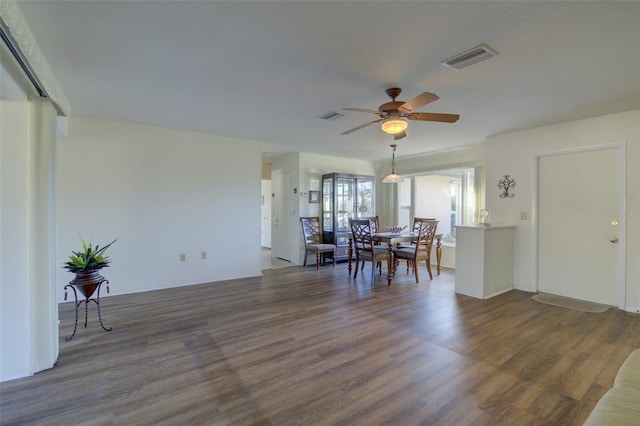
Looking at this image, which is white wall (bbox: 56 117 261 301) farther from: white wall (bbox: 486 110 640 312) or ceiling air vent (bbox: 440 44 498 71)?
white wall (bbox: 486 110 640 312)

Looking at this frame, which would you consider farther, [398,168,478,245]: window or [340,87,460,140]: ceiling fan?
[398,168,478,245]: window

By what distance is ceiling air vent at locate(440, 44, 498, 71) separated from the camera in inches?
86.3

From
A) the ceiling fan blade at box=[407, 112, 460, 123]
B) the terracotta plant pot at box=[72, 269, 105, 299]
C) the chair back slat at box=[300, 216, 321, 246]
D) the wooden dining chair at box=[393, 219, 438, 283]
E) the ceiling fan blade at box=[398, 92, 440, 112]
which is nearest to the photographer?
the ceiling fan blade at box=[398, 92, 440, 112]

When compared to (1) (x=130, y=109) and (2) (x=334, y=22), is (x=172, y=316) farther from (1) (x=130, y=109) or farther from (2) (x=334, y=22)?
(2) (x=334, y=22)

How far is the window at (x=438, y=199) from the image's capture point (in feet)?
20.9

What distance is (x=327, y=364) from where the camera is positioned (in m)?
2.34

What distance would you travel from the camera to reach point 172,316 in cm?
335

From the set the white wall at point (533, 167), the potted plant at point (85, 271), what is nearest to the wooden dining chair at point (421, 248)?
Result: the white wall at point (533, 167)

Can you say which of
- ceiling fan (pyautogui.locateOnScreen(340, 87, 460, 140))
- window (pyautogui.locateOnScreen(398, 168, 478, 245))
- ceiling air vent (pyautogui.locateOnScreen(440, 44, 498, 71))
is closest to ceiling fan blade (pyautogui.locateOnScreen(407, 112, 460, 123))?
ceiling fan (pyautogui.locateOnScreen(340, 87, 460, 140))

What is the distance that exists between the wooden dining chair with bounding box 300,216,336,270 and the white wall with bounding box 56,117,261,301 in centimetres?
123

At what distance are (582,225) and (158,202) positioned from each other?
604 centimetres

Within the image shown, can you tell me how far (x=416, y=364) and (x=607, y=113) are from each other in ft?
12.8

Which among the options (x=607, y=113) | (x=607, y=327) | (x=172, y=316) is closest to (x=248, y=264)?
(x=172, y=316)

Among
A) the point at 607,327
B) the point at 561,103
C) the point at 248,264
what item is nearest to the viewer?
the point at 607,327
